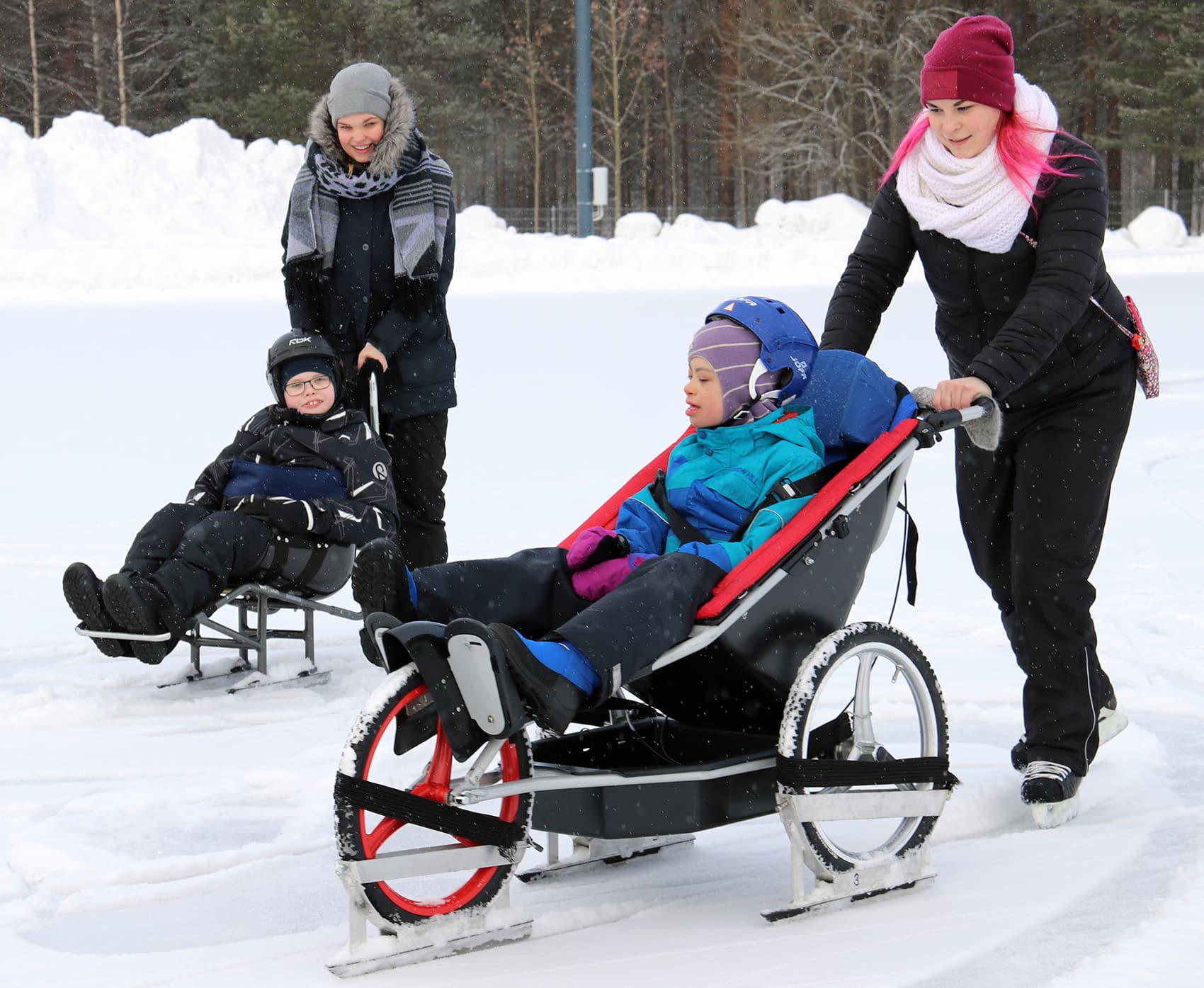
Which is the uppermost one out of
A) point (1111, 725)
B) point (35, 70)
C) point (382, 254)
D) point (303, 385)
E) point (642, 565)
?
point (35, 70)

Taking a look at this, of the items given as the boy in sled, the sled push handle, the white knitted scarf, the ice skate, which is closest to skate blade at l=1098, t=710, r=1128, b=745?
the ice skate

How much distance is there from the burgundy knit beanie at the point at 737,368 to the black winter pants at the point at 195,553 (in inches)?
77.5

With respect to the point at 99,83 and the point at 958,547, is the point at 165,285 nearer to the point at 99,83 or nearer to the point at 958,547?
the point at 958,547

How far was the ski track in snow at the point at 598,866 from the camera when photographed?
2.73 meters

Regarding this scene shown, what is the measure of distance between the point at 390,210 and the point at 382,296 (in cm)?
30

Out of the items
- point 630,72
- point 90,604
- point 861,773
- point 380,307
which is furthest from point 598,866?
point 630,72

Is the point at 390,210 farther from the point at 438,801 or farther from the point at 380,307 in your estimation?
the point at 438,801

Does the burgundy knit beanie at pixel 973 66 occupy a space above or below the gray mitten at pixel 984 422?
above

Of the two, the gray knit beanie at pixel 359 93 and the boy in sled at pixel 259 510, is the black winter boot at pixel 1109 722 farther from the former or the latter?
the gray knit beanie at pixel 359 93

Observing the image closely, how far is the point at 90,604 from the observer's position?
4453 mm

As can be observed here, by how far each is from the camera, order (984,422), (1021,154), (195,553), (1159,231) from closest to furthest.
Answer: (984,422) < (1021,154) < (195,553) < (1159,231)

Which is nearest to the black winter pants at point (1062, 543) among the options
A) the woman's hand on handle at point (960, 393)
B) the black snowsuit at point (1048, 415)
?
the black snowsuit at point (1048, 415)

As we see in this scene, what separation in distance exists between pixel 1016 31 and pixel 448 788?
37.1 metres

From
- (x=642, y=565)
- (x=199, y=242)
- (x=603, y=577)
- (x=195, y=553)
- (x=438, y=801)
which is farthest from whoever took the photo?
(x=199, y=242)
